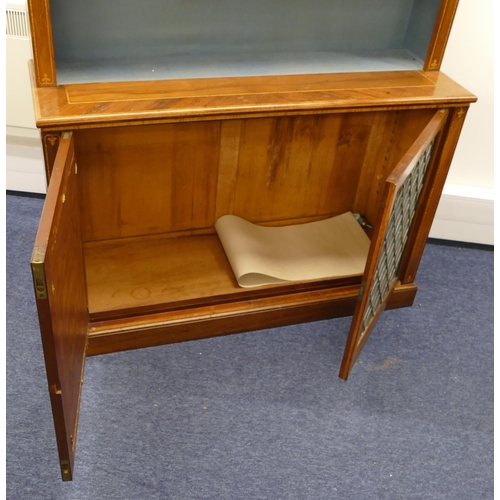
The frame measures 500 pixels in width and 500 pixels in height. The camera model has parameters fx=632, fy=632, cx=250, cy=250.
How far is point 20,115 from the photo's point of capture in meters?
2.09

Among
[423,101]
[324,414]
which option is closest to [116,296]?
[324,414]

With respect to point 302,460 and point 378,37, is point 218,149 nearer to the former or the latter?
point 378,37

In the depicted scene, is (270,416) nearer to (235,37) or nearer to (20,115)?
(235,37)

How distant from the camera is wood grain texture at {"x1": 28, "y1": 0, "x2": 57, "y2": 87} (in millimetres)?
1312

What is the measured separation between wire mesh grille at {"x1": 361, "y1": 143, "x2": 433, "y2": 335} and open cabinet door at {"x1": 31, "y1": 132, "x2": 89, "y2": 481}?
2.31 ft

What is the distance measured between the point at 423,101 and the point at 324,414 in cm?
83

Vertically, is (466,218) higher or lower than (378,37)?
lower

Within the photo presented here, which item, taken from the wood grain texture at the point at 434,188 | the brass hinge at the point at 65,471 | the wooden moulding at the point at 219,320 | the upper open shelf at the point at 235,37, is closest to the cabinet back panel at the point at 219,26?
the upper open shelf at the point at 235,37

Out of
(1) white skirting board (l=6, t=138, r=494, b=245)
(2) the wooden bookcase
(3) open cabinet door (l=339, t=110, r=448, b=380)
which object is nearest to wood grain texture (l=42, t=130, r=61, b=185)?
(2) the wooden bookcase

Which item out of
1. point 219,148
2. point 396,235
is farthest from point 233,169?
point 396,235

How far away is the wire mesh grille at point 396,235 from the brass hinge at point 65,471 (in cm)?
79

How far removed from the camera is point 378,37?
5.83 ft

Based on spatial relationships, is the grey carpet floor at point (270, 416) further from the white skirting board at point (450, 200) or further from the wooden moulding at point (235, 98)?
the wooden moulding at point (235, 98)

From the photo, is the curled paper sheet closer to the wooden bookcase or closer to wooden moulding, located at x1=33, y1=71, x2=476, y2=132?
the wooden bookcase
